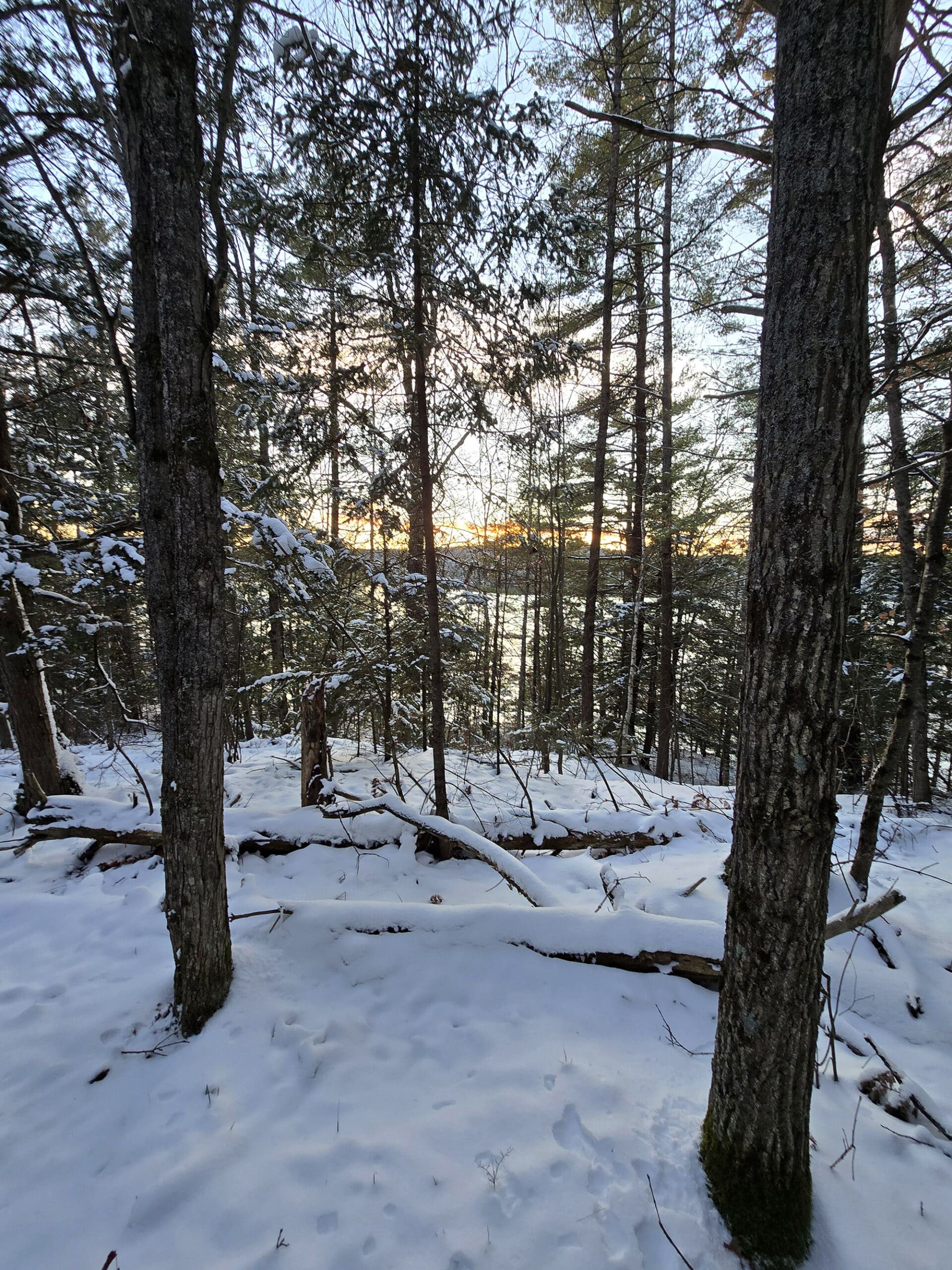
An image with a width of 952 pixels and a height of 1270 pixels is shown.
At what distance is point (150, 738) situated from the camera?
13.0 metres

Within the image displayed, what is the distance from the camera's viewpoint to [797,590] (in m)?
1.62

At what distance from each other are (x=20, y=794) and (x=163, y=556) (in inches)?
196

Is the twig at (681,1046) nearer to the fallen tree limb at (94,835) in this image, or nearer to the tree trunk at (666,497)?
the fallen tree limb at (94,835)

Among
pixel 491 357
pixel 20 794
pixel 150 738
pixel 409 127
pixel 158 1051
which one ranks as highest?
pixel 409 127

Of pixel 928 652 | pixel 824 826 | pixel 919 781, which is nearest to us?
pixel 824 826

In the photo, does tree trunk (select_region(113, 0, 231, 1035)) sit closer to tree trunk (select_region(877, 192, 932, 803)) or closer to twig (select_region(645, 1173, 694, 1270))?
twig (select_region(645, 1173, 694, 1270))

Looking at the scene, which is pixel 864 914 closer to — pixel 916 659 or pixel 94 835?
pixel 916 659

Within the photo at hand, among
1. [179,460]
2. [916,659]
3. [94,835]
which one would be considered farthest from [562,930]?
[94,835]

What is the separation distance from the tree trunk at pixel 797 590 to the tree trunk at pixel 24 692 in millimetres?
6612

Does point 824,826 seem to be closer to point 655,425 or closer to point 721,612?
point 655,425

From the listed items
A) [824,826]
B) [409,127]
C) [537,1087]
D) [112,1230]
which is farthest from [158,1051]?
[409,127]

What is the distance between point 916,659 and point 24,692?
8.52 metres


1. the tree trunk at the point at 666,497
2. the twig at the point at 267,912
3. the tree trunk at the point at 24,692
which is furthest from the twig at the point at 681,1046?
the tree trunk at the point at 666,497

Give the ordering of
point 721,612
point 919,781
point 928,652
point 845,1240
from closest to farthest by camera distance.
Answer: point 845,1240, point 919,781, point 928,652, point 721,612
